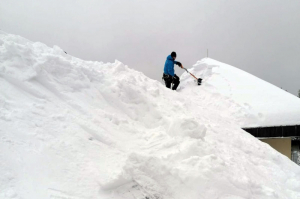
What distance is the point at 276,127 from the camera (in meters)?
7.08

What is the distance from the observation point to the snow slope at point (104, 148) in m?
2.31

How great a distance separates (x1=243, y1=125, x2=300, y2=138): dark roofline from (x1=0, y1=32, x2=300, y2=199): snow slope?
231 cm

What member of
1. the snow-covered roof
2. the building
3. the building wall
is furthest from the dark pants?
the building wall

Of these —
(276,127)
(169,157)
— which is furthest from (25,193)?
(276,127)

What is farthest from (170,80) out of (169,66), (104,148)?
(104,148)

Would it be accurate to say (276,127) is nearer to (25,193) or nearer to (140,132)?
(140,132)

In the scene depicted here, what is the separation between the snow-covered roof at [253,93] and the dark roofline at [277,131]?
15 cm

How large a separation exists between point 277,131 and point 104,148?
6.02m

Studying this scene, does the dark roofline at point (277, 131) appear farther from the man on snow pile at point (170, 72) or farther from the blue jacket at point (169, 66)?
the blue jacket at point (169, 66)

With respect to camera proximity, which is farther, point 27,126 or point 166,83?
point 166,83

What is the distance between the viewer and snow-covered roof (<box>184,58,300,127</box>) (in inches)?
289

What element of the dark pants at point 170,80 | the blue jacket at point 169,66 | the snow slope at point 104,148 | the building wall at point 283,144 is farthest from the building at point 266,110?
the snow slope at point 104,148

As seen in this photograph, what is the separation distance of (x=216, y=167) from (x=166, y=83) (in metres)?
6.50

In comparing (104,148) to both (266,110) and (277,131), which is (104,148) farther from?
(266,110)
